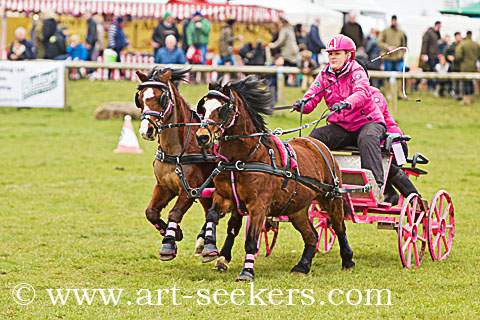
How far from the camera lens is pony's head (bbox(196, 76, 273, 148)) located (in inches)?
265

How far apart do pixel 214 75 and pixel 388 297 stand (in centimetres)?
1419

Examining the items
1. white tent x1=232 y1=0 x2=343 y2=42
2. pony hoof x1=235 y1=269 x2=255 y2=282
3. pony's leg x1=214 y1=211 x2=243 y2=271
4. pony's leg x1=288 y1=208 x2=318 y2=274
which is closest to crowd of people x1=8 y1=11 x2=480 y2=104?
white tent x1=232 y1=0 x2=343 y2=42

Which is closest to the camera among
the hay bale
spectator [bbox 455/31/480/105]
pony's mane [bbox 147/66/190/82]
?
pony's mane [bbox 147/66/190/82]

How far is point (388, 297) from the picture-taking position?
669 cm

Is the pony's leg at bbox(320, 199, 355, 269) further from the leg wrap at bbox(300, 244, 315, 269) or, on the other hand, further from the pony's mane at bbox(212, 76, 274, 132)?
the pony's mane at bbox(212, 76, 274, 132)

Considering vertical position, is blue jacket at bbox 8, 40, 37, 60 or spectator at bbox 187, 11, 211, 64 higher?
spectator at bbox 187, 11, 211, 64

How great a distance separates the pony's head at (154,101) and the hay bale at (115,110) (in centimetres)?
1291

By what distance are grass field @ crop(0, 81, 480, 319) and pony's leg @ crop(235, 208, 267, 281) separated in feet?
0.41

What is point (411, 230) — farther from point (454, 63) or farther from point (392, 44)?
point (454, 63)

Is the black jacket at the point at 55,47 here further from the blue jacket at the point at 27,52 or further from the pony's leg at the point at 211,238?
the pony's leg at the point at 211,238

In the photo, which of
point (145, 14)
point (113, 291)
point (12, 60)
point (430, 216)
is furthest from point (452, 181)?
point (145, 14)

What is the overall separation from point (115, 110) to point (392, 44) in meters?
8.20

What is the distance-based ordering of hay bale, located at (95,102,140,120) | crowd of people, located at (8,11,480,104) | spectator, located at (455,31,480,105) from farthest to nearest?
spectator, located at (455,31,480,105) → crowd of people, located at (8,11,480,104) → hay bale, located at (95,102,140,120)

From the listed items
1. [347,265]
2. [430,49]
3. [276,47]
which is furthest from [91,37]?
[347,265]
